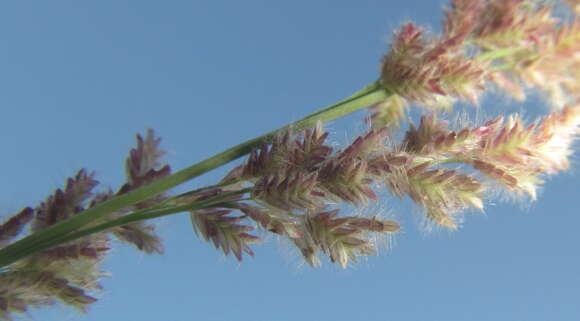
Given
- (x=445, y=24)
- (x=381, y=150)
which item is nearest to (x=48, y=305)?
(x=381, y=150)

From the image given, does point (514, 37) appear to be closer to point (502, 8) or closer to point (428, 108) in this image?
point (502, 8)

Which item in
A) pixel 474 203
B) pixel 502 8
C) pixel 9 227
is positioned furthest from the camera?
pixel 9 227

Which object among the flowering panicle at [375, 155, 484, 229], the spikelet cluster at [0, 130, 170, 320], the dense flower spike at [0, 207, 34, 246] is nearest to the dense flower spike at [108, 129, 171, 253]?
the spikelet cluster at [0, 130, 170, 320]

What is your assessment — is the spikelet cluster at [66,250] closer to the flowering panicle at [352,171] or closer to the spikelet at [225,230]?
the spikelet at [225,230]

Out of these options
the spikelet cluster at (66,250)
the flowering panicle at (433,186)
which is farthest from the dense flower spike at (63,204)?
the flowering panicle at (433,186)

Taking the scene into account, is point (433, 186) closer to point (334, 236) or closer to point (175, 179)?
point (334, 236)

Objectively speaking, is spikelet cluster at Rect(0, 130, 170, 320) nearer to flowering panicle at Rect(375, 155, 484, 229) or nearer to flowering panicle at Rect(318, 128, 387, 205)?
flowering panicle at Rect(318, 128, 387, 205)

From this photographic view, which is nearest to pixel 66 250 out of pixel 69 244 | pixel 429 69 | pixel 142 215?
pixel 69 244
